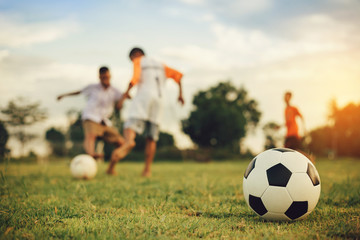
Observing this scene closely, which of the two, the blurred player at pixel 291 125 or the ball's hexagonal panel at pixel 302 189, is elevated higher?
the blurred player at pixel 291 125

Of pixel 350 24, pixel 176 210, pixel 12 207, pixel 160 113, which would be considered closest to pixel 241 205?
pixel 176 210

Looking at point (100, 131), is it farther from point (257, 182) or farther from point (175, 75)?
point (257, 182)

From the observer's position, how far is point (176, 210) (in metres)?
3.05

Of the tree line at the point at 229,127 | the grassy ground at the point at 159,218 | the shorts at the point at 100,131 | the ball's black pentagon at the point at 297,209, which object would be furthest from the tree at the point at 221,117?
the ball's black pentagon at the point at 297,209

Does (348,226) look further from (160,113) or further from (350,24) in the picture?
(350,24)

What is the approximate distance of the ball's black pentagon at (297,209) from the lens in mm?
2506

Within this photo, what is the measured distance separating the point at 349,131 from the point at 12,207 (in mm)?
58058

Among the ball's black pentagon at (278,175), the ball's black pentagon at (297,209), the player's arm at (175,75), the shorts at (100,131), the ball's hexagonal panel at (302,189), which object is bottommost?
the ball's black pentagon at (297,209)

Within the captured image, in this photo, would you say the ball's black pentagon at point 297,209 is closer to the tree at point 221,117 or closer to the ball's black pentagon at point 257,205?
the ball's black pentagon at point 257,205

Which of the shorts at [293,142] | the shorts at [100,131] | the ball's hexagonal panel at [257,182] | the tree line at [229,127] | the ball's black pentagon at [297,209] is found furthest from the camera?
the tree line at [229,127]

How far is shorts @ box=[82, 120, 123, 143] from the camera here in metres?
7.08

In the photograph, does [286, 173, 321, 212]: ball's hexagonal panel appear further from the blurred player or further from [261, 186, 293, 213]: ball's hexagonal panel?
the blurred player

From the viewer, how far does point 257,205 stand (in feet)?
8.64

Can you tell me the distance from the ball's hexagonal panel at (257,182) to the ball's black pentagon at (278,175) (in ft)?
0.15
